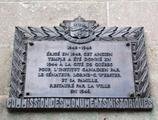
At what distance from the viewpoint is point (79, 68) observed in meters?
5.12

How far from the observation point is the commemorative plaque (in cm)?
492

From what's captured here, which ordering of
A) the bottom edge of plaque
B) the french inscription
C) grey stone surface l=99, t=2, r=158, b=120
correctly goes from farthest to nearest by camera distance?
grey stone surface l=99, t=2, r=158, b=120 → the french inscription → the bottom edge of plaque

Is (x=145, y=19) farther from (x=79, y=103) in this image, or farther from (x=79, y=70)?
(x=79, y=103)

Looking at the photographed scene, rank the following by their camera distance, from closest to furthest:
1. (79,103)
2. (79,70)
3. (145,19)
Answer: (79,103), (79,70), (145,19)

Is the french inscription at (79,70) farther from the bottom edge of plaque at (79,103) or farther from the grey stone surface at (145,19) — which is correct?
the grey stone surface at (145,19)

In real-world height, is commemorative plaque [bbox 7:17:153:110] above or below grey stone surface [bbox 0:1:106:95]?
below

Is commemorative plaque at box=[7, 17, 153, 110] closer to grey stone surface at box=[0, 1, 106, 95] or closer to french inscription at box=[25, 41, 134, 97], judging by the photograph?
french inscription at box=[25, 41, 134, 97]

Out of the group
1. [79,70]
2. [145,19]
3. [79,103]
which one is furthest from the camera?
[145,19]

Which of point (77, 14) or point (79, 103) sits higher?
point (77, 14)

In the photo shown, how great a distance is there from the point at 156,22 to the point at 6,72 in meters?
1.80

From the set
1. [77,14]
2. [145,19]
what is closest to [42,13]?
[77,14]

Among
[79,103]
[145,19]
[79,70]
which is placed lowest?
[79,103]

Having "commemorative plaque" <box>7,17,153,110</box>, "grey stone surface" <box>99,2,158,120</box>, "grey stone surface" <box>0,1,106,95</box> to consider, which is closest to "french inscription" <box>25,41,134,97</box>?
"commemorative plaque" <box>7,17,153,110</box>

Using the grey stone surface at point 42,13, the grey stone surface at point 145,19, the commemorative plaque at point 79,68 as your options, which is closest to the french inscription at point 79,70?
the commemorative plaque at point 79,68
